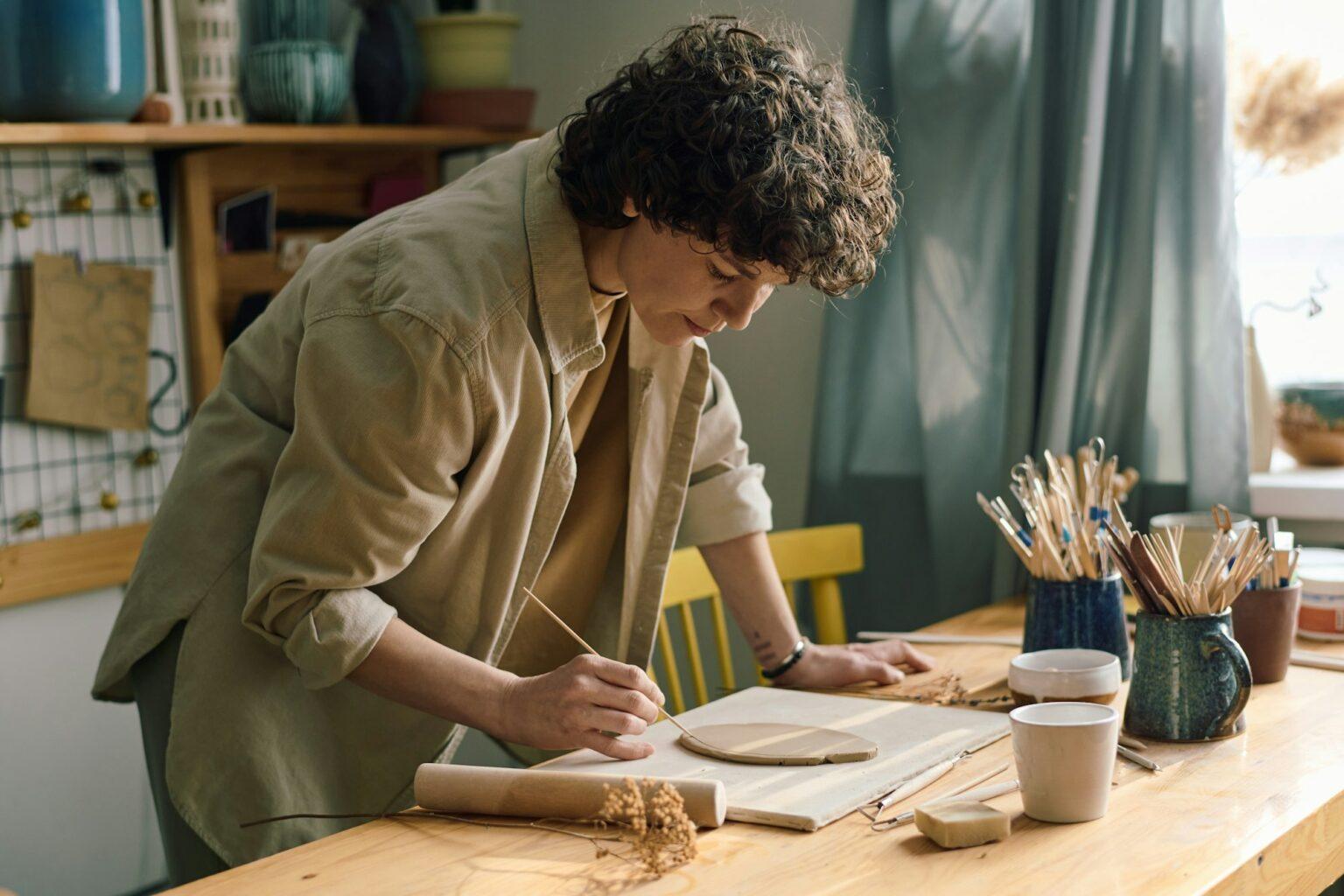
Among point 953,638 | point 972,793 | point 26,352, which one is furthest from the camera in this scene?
point 26,352

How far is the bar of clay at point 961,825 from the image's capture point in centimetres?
105

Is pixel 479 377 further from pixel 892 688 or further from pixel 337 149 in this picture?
pixel 337 149

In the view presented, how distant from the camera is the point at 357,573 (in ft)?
3.96

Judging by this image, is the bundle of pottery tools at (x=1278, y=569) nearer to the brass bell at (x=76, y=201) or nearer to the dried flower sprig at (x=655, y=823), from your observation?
the dried flower sprig at (x=655, y=823)

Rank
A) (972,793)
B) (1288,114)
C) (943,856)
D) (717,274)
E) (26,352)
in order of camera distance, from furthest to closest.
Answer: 1. (26,352)
2. (1288,114)
3. (717,274)
4. (972,793)
5. (943,856)

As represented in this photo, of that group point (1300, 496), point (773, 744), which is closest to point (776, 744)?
point (773, 744)

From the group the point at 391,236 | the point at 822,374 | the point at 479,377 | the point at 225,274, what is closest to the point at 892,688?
the point at 479,377

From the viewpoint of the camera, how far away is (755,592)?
1.65 meters

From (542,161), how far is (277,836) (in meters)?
0.69

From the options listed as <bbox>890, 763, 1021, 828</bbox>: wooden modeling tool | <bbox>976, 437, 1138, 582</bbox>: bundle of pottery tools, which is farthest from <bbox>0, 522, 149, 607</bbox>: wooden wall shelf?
<bbox>890, 763, 1021, 828</bbox>: wooden modeling tool

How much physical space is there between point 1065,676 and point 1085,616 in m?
0.17

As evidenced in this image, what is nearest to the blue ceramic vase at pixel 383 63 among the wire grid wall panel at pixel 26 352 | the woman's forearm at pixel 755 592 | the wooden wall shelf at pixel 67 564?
the wire grid wall panel at pixel 26 352

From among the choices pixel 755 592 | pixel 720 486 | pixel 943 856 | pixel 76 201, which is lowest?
pixel 943 856

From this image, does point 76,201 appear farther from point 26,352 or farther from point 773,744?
point 773,744
